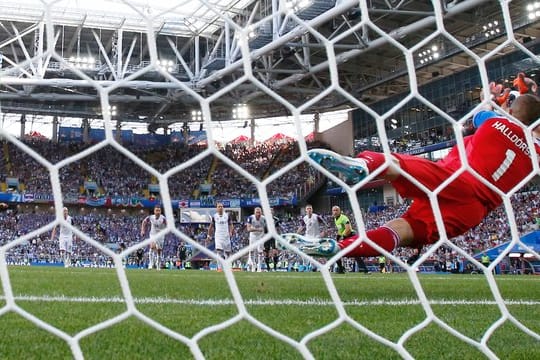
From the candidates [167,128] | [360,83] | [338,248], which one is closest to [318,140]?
[360,83]

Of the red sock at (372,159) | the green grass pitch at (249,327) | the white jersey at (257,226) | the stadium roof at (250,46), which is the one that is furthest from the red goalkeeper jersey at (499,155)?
the stadium roof at (250,46)

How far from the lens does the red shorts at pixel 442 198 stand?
3.23m

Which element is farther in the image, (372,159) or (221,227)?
(221,227)

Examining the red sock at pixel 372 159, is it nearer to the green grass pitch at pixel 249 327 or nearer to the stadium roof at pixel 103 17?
the green grass pitch at pixel 249 327

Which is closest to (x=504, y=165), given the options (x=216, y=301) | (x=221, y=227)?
(x=216, y=301)

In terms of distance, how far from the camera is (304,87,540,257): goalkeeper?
316 cm

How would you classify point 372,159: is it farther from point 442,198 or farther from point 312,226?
point 312,226

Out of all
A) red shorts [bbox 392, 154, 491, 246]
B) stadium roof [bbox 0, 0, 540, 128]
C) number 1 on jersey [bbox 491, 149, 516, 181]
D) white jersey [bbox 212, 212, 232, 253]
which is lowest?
white jersey [bbox 212, 212, 232, 253]

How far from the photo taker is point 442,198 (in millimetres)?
3404

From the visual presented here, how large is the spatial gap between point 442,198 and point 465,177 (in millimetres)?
186

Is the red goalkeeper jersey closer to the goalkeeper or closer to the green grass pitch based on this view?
the goalkeeper

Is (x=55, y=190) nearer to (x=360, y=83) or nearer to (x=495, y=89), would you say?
(x=495, y=89)

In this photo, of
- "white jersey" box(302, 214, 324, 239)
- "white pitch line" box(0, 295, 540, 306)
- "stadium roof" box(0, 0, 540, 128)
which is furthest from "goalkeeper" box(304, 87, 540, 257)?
"stadium roof" box(0, 0, 540, 128)

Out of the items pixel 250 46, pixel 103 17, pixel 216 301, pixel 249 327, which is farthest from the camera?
pixel 103 17
